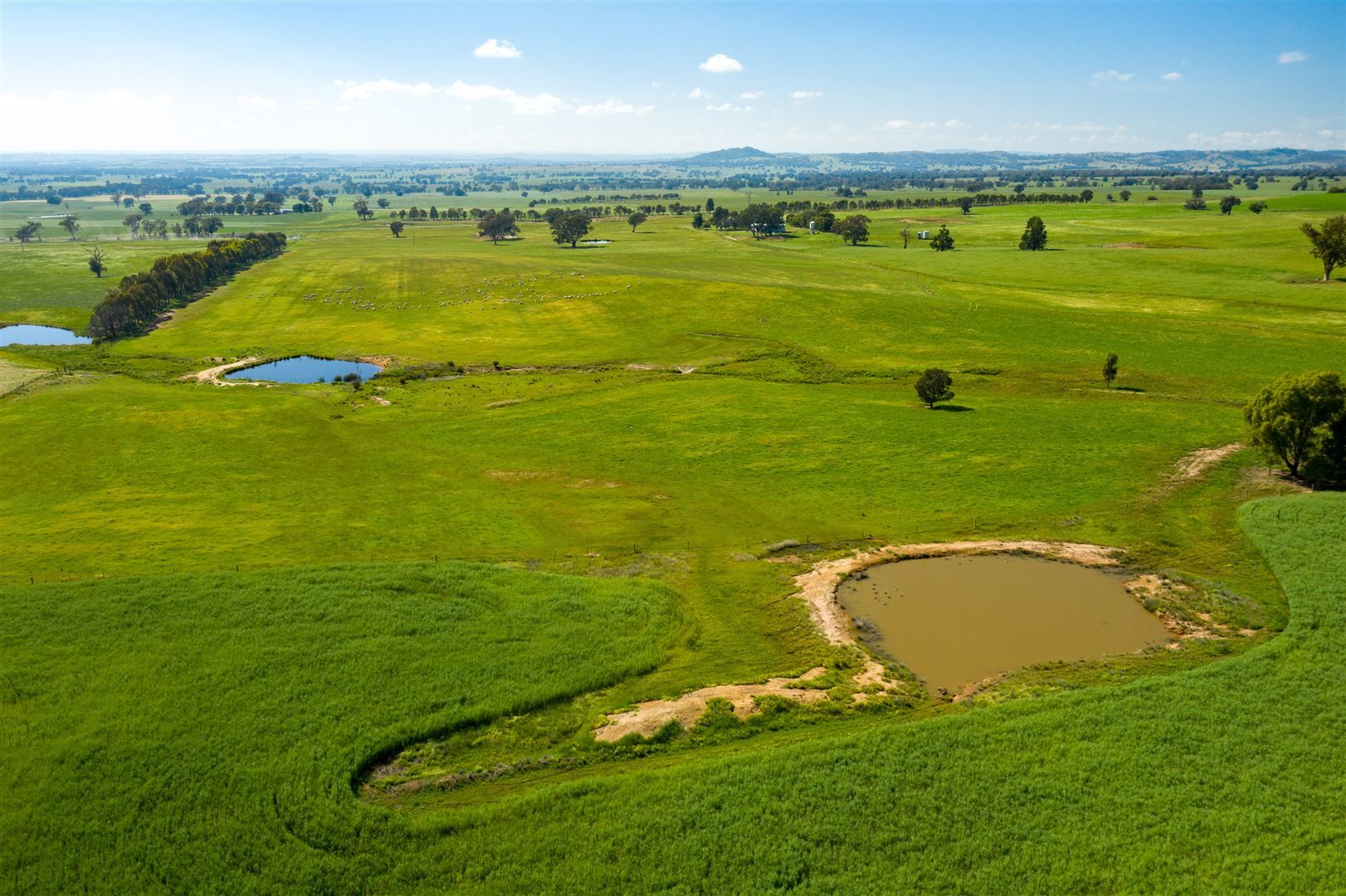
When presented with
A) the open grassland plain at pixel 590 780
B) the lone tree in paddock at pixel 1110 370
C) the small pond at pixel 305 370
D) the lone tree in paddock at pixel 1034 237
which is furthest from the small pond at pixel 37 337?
the lone tree in paddock at pixel 1034 237

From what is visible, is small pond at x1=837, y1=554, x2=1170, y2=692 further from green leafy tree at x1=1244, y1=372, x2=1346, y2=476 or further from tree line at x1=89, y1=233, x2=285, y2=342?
tree line at x1=89, y1=233, x2=285, y2=342

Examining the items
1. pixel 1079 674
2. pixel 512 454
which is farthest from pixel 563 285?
pixel 1079 674

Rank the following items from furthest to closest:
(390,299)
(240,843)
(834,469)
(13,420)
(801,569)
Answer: (390,299)
(13,420)
(834,469)
(801,569)
(240,843)

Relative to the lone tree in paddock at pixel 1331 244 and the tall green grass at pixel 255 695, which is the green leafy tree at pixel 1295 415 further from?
the lone tree in paddock at pixel 1331 244

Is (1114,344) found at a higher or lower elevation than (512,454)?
higher

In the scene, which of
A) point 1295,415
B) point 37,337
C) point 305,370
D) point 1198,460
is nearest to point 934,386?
point 1198,460

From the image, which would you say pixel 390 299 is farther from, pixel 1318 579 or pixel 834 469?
pixel 1318 579
